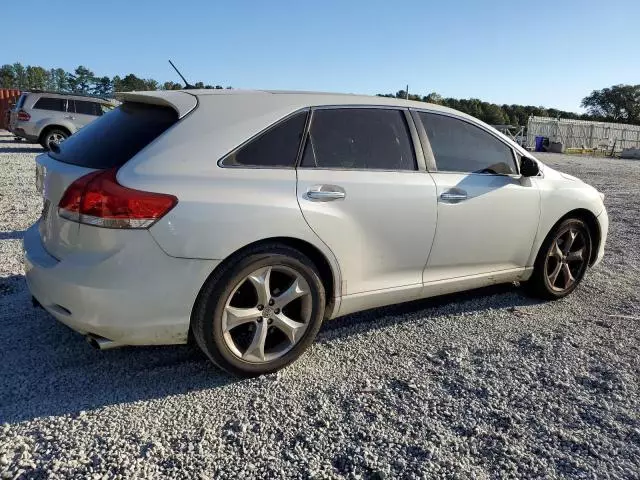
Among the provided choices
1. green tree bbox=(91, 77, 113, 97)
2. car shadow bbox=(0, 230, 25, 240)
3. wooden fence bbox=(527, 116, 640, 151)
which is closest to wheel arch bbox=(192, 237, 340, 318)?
car shadow bbox=(0, 230, 25, 240)

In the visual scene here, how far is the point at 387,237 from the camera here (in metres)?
3.40

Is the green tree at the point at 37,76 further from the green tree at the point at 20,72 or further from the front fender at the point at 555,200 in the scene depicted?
the front fender at the point at 555,200

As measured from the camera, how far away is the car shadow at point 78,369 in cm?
277

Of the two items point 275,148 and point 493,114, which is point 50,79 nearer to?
point 493,114

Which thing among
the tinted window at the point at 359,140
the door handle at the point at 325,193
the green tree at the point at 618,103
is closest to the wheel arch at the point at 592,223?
the tinted window at the point at 359,140

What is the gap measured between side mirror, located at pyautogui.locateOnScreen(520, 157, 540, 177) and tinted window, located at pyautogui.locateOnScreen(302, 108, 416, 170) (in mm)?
1078

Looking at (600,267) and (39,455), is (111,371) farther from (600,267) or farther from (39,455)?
(600,267)

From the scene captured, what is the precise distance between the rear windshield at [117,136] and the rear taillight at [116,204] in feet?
0.57

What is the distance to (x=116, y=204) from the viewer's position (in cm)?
263

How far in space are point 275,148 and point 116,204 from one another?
95cm

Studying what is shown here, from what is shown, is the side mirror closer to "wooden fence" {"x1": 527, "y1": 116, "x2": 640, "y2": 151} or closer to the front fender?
the front fender

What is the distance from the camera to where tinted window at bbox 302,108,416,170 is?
326 cm

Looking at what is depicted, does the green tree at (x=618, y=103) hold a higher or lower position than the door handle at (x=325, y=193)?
higher

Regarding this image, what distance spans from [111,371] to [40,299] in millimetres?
569
